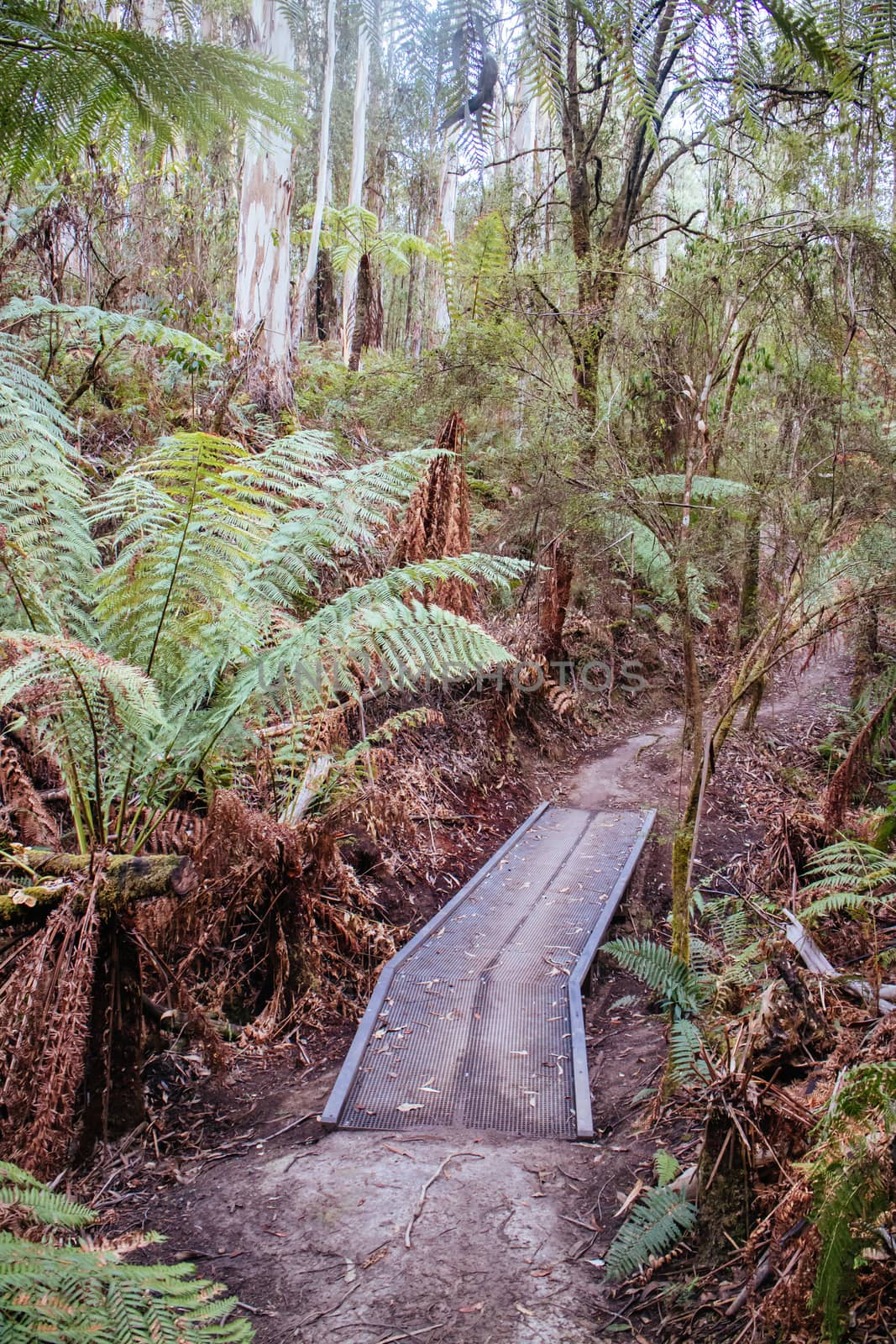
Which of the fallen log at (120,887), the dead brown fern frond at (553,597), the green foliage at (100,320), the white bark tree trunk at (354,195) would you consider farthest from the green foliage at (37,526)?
the white bark tree trunk at (354,195)

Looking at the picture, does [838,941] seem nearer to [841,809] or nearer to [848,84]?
[841,809]

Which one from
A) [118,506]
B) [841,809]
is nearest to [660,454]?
[841,809]

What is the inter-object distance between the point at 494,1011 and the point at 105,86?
3.93m

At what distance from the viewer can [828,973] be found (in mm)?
2955

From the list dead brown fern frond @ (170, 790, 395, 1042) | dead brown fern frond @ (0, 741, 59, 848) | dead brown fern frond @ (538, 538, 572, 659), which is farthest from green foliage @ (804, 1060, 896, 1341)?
dead brown fern frond @ (538, 538, 572, 659)

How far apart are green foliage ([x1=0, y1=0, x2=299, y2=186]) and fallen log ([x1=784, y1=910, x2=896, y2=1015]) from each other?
2.51m

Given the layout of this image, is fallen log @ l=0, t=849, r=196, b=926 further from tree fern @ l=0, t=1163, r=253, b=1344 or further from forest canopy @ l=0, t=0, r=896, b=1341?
tree fern @ l=0, t=1163, r=253, b=1344

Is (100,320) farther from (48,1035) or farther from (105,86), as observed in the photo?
(105,86)

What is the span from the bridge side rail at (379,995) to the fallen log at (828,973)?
1.87 m

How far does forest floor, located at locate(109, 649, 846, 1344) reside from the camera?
7.23ft

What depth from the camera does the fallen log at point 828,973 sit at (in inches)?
101

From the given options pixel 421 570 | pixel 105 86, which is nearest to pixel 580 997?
pixel 421 570

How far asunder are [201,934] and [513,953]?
6.01 ft

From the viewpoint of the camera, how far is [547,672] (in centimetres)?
865
